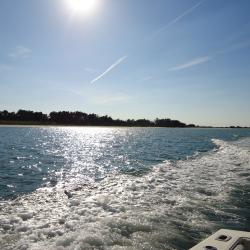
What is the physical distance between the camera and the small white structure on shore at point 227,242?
24.4ft

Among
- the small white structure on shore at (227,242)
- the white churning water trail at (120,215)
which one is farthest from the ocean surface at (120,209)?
the small white structure on shore at (227,242)

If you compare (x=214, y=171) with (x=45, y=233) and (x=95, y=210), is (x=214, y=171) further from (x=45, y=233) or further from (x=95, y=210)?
(x=45, y=233)

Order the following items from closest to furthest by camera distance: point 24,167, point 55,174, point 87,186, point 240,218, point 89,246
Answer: point 89,246 → point 240,218 → point 87,186 → point 55,174 → point 24,167

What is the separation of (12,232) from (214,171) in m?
16.4

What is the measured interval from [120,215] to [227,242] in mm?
5115

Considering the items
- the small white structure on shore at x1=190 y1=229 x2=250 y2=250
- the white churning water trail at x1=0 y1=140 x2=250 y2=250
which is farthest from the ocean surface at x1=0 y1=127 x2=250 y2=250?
the small white structure on shore at x1=190 y1=229 x2=250 y2=250

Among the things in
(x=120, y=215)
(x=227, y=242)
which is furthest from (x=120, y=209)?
(x=227, y=242)

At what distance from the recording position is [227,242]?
7.72 meters

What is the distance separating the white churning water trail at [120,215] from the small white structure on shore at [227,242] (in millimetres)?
1684

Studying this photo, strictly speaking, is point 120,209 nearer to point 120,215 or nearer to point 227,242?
point 120,215

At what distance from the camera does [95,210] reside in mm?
12906

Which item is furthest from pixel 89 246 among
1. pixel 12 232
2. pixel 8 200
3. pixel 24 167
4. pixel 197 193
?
pixel 24 167

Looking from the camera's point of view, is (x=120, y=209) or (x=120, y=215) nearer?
(x=120, y=215)

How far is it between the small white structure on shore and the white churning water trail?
1.68 m
